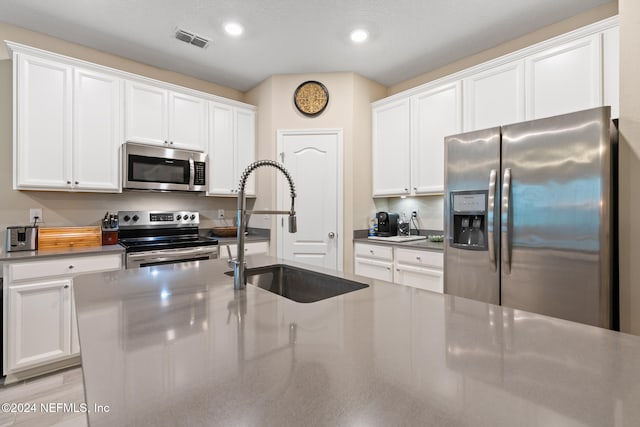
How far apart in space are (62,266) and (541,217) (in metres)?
3.32

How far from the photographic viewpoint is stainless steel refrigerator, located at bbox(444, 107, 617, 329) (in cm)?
170

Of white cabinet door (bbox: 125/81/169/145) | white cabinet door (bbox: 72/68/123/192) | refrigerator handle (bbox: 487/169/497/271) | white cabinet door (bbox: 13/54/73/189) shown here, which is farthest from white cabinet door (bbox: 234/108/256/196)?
refrigerator handle (bbox: 487/169/497/271)

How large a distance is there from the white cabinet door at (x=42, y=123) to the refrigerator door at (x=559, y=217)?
3.38m

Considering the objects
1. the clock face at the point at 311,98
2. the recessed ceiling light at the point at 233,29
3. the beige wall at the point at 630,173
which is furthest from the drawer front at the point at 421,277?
the recessed ceiling light at the point at 233,29

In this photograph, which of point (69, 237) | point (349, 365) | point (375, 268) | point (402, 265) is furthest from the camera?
point (375, 268)

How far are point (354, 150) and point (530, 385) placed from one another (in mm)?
3086

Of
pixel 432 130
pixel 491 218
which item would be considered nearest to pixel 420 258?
pixel 491 218

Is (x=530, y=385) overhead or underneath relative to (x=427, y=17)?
underneath

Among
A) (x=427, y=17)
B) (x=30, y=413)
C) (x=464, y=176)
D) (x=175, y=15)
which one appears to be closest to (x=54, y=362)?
(x=30, y=413)

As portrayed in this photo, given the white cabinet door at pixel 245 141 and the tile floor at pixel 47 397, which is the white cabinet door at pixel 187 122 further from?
the tile floor at pixel 47 397

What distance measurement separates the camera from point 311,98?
138 inches

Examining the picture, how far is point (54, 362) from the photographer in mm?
2367

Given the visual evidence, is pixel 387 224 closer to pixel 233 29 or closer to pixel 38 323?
pixel 233 29

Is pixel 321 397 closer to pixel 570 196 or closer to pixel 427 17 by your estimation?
pixel 570 196
